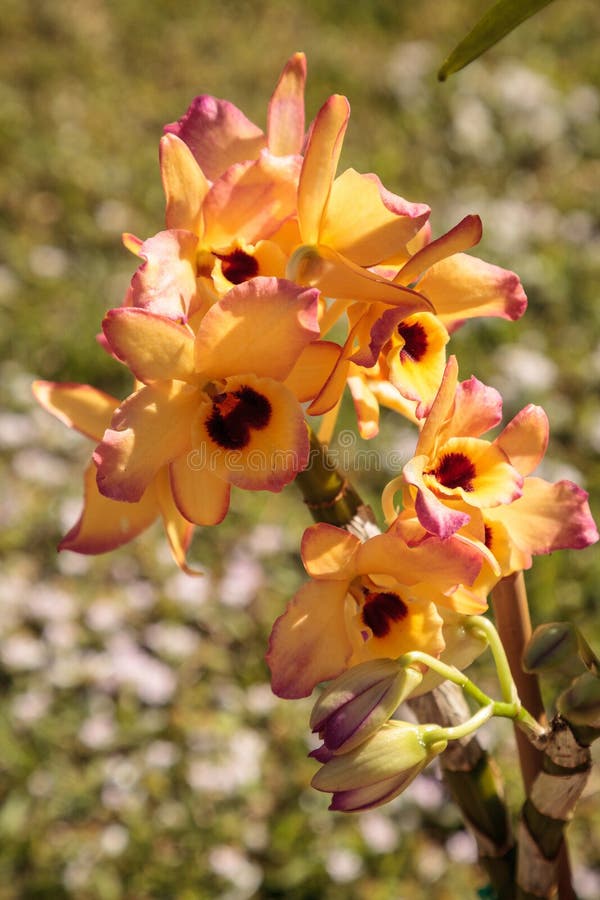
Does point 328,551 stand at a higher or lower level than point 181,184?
lower

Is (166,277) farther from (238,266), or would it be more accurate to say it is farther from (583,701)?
(583,701)

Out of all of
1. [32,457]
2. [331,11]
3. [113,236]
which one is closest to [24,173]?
[113,236]

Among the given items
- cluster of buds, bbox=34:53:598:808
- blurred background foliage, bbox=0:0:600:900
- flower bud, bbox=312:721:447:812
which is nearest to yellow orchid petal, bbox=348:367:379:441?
cluster of buds, bbox=34:53:598:808

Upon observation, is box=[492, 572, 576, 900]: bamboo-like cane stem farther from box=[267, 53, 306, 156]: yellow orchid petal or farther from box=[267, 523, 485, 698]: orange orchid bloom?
box=[267, 53, 306, 156]: yellow orchid petal

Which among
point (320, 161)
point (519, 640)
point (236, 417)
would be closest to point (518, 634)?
point (519, 640)

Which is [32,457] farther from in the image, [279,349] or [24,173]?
[279,349]

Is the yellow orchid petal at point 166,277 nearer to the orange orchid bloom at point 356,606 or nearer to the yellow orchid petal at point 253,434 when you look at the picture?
the yellow orchid petal at point 253,434
